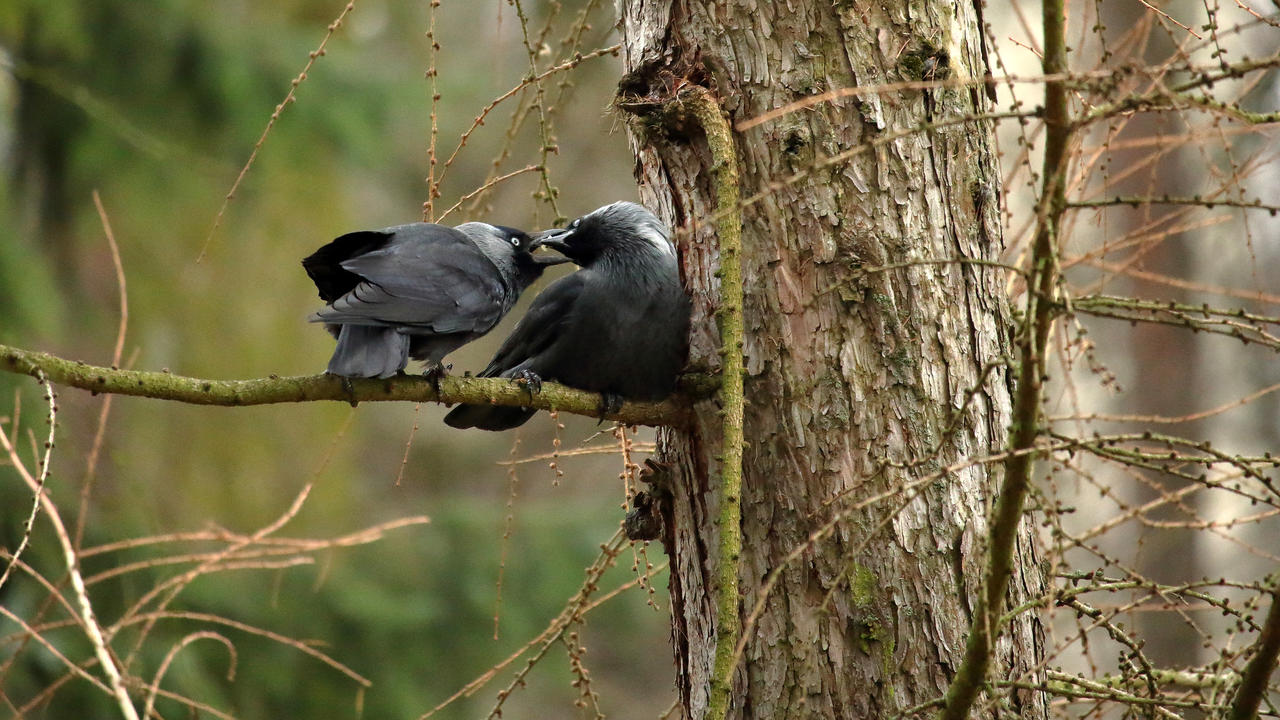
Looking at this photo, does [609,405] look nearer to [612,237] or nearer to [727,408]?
[727,408]

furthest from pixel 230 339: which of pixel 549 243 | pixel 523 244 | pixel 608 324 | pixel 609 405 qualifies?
pixel 609 405

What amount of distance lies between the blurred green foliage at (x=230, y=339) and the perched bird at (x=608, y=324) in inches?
93.5

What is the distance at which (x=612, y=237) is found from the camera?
3.85m

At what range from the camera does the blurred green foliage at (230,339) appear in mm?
6402

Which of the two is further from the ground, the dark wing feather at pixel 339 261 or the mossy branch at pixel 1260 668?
the dark wing feather at pixel 339 261

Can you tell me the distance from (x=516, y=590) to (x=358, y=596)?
4.77 feet

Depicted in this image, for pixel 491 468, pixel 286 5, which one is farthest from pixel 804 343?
pixel 491 468

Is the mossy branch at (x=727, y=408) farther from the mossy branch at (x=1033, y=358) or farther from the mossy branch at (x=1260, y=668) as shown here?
the mossy branch at (x=1260, y=668)

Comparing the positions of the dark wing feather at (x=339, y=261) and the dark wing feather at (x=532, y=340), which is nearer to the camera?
the dark wing feather at (x=339, y=261)

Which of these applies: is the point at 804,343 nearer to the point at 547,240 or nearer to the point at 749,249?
the point at 749,249

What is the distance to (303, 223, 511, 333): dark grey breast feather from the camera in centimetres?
304

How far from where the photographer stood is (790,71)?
261 centimetres

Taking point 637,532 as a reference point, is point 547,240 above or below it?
above

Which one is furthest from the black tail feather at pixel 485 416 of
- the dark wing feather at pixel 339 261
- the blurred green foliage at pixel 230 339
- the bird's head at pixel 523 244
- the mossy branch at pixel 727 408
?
the blurred green foliage at pixel 230 339
